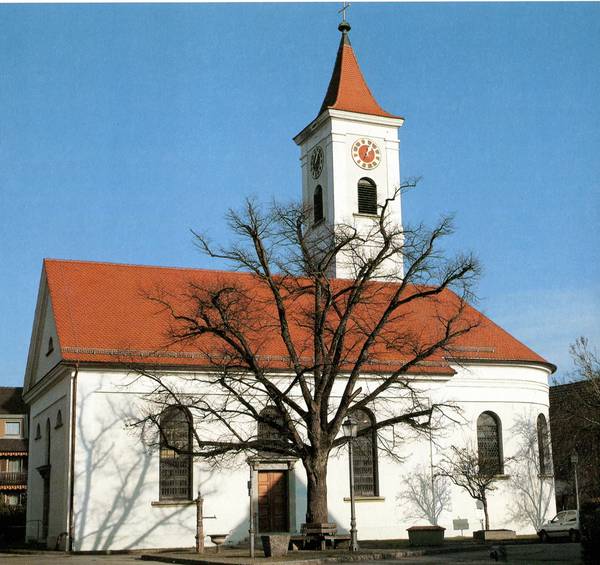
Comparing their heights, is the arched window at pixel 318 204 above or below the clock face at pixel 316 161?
below

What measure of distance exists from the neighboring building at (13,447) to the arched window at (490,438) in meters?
34.8

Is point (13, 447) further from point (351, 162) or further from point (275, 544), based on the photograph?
point (275, 544)

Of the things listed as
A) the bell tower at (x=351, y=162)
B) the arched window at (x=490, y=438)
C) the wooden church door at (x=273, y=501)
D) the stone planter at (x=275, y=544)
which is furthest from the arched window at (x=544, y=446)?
the stone planter at (x=275, y=544)

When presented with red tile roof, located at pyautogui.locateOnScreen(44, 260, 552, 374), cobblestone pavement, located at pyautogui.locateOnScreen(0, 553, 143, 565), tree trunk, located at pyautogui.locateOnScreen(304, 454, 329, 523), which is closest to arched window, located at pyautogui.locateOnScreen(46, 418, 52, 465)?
red tile roof, located at pyautogui.locateOnScreen(44, 260, 552, 374)

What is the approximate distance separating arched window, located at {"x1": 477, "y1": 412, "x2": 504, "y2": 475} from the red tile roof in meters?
2.98

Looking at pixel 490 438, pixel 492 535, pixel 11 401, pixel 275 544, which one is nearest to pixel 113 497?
pixel 275 544

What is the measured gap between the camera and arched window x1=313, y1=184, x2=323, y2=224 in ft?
160

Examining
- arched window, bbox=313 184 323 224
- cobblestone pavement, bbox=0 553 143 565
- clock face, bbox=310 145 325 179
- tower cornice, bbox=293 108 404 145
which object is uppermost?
tower cornice, bbox=293 108 404 145

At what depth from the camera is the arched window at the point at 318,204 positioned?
160 ft

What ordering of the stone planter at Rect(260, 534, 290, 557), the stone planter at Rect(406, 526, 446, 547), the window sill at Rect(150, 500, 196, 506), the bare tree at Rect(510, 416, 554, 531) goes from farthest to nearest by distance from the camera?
the bare tree at Rect(510, 416, 554, 531), the window sill at Rect(150, 500, 196, 506), the stone planter at Rect(406, 526, 446, 547), the stone planter at Rect(260, 534, 290, 557)

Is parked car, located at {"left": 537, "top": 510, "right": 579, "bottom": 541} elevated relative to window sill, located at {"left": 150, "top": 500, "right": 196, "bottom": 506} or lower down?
lower down

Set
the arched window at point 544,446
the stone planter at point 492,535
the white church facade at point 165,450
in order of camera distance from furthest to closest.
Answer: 1. the arched window at point 544,446
2. the stone planter at point 492,535
3. the white church facade at point 165,450

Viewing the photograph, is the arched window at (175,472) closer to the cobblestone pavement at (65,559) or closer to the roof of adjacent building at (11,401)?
the cobblestone pavement at (65,559)

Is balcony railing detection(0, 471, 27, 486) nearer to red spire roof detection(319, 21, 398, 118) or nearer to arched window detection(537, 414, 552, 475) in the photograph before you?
red spire roof detection(319, 21, 398, 118)
